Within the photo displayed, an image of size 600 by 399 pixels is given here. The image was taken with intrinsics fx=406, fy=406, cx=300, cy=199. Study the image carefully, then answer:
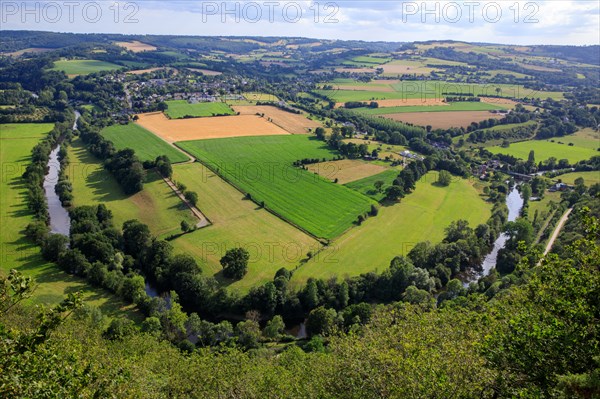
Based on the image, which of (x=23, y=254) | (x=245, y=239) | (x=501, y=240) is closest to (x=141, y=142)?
(x=23, y=254)

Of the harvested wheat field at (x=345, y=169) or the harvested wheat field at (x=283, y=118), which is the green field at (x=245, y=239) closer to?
the harvested wheat field at (x=345, y=169)

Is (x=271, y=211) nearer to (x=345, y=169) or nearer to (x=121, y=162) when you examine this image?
(x=345, y=169)

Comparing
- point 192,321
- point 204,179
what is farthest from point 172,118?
point 192,321

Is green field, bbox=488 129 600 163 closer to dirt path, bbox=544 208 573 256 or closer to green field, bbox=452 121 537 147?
green field, bbox=452 121 537 147

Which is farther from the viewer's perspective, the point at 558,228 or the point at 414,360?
the point at 558,228

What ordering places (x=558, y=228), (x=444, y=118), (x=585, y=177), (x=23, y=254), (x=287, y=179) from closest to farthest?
1. (x=23, y=254)
2. (x=558, y=228)
3. (x=287, y=179)
4. (x=585, y=177)
5. (x=444, y=118)

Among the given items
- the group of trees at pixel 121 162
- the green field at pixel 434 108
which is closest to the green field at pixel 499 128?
the green field at pixel 434 108
